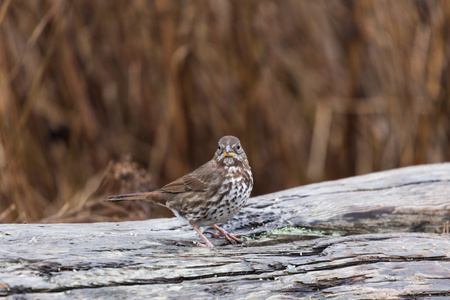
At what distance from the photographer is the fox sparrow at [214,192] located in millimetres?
3492

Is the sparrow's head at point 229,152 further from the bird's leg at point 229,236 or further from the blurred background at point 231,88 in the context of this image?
the blurred background at point 231,88

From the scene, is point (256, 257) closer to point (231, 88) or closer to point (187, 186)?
point (187, 186)

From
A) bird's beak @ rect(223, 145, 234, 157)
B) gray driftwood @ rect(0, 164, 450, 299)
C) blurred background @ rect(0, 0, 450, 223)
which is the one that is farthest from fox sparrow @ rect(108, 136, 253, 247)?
blurred background @ rect(0, 0, 450, 223)

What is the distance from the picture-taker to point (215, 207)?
11.5 feet

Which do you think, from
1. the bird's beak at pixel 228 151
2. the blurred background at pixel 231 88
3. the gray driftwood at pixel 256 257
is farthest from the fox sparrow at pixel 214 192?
the blurred background at pixel 231 88

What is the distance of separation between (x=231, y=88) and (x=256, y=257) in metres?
3.36

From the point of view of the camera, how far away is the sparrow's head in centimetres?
372

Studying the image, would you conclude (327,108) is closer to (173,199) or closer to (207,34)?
(207,34)

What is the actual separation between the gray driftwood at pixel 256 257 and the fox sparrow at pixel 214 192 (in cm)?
14

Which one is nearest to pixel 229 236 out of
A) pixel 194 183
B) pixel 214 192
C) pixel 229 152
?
pixel 214 192

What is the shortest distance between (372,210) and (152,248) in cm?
144

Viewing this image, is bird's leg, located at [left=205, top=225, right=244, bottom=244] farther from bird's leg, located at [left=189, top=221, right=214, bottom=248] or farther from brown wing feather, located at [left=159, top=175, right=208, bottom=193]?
brown wing feather, located at [left=159, top=175, right=208, bottom=193]

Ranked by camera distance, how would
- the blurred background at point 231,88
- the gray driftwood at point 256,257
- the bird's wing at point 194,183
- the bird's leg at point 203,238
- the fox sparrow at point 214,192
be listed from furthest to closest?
the blurred background at point 231,88 → the bird's wing at point 194,183 → the fox sparrow at point 214,192 → the bird's leg at point 203,238 → the gray driftwood at point 256,257

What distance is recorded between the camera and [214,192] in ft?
11.7
